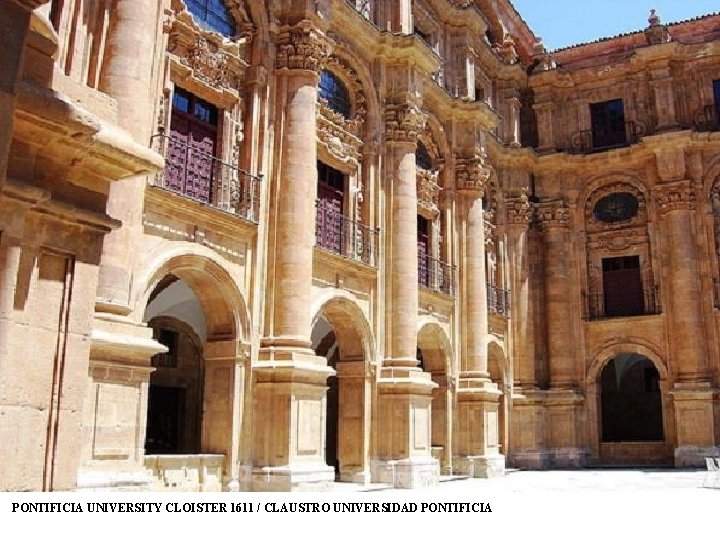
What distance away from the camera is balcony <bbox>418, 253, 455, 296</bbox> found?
21.0m

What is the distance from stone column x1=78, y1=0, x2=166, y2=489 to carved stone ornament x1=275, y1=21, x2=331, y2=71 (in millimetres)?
4164

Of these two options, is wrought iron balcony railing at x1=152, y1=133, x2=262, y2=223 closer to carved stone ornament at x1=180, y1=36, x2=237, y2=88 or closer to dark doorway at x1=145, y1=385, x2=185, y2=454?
carved stone ornament at x1=180, y1=36, x2=237, y2=88

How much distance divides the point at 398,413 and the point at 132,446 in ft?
27.2

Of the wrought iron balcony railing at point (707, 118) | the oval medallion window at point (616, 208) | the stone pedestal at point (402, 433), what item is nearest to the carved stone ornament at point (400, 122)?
the stone pedestal at point (402, 433)

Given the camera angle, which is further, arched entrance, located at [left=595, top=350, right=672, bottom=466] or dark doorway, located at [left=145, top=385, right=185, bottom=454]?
arched entrance, located at [left=595, top=350, right=672, bottom=466]

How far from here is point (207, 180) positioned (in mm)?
13648

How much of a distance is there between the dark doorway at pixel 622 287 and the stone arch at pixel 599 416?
1129mm

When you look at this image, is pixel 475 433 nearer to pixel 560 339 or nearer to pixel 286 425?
pixel 560 339

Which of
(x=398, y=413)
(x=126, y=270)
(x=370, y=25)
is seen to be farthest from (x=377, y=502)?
(x=370, y=25)

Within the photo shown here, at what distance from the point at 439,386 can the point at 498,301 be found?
17.6 ft

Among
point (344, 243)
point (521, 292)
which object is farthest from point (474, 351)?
point (344, 243)

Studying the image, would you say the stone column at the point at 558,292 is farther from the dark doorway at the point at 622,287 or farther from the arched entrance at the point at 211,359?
the arched entrance at the point at 211,359

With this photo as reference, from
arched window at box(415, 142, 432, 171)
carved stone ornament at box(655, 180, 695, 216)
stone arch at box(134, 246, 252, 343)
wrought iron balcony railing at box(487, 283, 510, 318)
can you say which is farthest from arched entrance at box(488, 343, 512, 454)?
stone arch at box(134, 246, 252, 343)

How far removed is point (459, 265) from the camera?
2252cm
